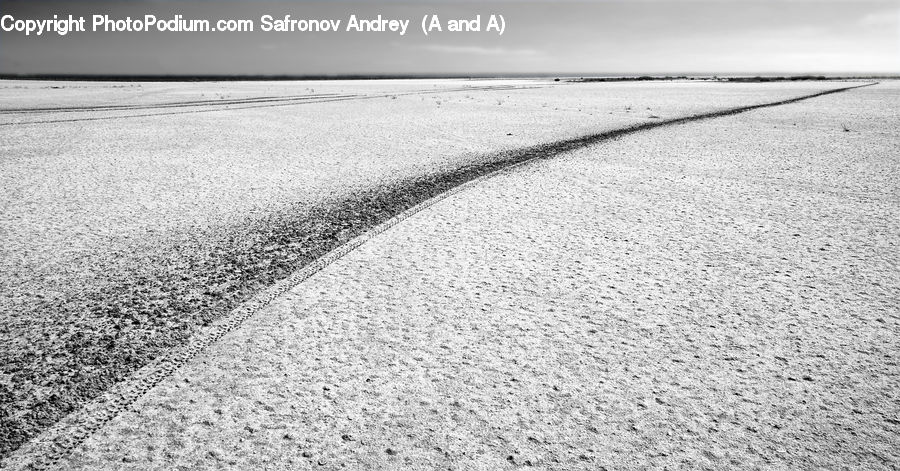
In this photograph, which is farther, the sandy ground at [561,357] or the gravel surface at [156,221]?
the gravel surface at [156,221]

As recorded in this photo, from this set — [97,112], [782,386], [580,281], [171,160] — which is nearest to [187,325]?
[580,281]

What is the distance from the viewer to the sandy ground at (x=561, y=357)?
1398 millimetres

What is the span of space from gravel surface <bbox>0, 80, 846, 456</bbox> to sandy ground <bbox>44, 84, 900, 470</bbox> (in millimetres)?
297

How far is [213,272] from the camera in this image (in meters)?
2.49

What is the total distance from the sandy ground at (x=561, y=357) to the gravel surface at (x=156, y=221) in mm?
297

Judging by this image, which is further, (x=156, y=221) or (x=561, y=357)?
(x=156, y=221)

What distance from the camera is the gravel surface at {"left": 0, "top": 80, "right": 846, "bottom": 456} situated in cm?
182

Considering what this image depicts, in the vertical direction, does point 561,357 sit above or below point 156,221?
below

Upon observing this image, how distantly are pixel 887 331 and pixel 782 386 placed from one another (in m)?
0.65

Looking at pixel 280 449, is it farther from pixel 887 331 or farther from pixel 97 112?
pixel 97 112

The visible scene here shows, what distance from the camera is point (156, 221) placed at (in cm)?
328

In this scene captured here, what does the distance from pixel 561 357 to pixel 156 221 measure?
266 centimetres

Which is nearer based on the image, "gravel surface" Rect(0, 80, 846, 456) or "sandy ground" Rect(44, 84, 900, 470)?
"sandy ground" Rect(44, 84, 900, 470)

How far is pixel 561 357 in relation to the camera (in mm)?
1797
